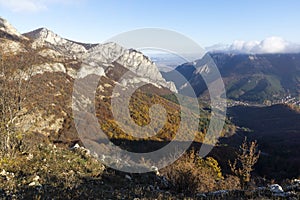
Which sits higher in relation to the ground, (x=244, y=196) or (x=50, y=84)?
(x=244, y=196)

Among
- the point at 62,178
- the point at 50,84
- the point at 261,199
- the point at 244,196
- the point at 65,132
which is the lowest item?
the point at 65,132

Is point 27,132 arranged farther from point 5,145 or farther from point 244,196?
point 244,196

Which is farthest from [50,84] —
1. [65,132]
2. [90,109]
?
[65,132]

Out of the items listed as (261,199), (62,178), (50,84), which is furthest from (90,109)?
(261,199)

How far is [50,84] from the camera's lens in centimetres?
8962

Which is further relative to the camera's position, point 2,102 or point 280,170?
point 280,170

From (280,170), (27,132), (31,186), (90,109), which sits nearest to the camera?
(31,186)

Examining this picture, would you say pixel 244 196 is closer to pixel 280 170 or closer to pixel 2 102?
pixel 2 102

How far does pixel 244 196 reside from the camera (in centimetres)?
1196

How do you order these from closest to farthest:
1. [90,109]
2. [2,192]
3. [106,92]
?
[2,192]
[90,109]
[106,92]

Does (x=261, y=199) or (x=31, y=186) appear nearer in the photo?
(x=261, y=199)

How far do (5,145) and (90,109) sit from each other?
70.5 m

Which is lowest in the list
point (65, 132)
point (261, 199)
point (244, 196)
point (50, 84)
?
point (65, 132)

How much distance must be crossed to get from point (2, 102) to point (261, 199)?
1488 centimetres
